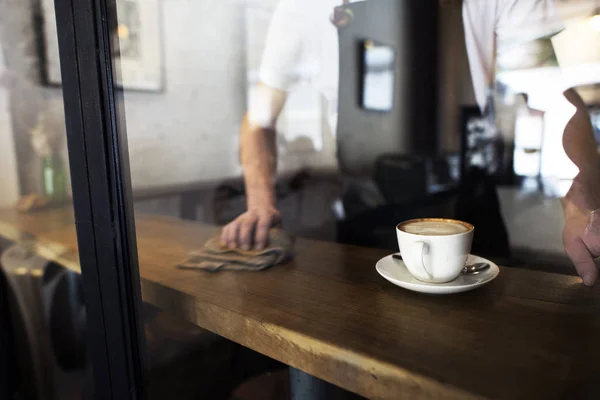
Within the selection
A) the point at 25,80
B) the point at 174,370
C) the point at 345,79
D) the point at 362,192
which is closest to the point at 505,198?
the point at 362,192

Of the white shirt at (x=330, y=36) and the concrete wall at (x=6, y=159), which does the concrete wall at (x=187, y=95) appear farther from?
the white shirt at (x=330, y=36)

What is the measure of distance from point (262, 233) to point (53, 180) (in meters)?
0.52

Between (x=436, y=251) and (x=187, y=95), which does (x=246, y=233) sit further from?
(x=187, y=95)

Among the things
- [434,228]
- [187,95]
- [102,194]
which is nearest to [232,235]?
[102,194]

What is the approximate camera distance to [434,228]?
429 mm

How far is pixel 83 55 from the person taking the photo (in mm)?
462

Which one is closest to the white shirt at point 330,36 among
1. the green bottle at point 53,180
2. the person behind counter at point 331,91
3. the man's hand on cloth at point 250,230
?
the person behind counter at point 331,91

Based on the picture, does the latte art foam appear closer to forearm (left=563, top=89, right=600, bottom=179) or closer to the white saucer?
the white saucer

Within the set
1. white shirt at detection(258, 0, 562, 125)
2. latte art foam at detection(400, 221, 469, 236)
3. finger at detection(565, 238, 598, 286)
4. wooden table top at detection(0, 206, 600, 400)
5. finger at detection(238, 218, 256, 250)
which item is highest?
white shirt at detection(258, 0, 562, 125)

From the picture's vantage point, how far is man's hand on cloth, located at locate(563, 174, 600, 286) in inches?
16.2

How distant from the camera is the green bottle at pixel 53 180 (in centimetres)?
80

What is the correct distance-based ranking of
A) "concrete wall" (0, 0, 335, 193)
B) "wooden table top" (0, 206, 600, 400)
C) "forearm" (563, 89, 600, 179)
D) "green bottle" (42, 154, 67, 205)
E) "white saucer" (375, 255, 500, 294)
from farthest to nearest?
"concrete wall" (0, 0, 335, 193)
"green bottle" (42, 154, 67, 205)
"forearm" (563, 89, 600, 179)
"white saucer" (375, 255, 500, 294)
"wooden table top" (0, 206, 600, 400)

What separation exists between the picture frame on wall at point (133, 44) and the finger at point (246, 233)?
0.81 feet

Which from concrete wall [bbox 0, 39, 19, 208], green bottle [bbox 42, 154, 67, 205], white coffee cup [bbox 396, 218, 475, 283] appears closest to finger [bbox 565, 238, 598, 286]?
white coffee cup [bbox 396, 218, 475, 283]
